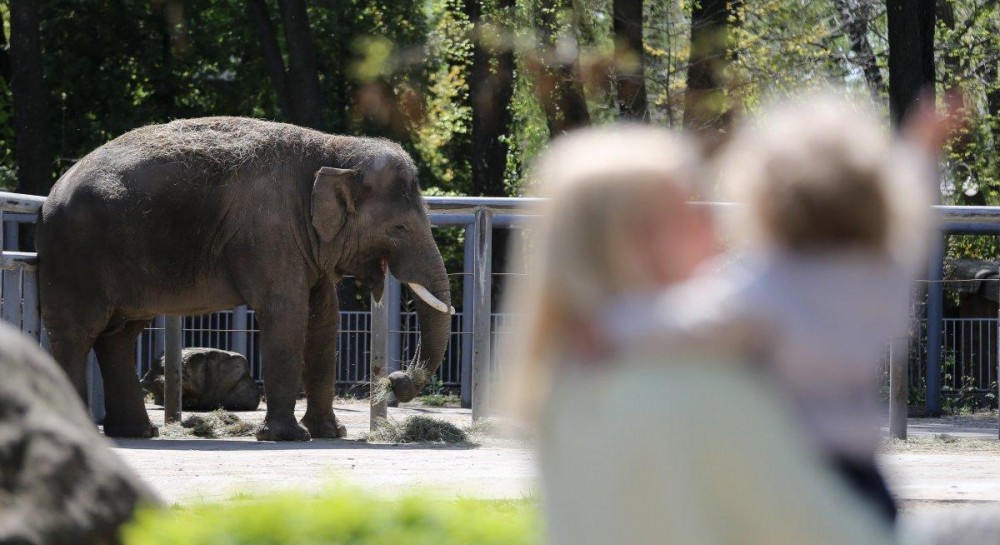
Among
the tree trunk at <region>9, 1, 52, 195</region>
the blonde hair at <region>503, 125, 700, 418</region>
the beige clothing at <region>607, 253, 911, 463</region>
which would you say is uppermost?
the tree trunk at <region>9, 1, 52, 195</region>

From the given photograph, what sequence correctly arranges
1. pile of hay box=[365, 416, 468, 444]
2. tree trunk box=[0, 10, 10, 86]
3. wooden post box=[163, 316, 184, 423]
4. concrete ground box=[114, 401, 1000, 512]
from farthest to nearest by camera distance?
tree trunk box=[0, 10, 10, 86], wooden post box=[163, 316, 184, 423], pile of hay box=[365, 416, 468, 444], concrete ground box=[114, 401, 1000, 512]

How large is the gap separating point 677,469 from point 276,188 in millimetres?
9723

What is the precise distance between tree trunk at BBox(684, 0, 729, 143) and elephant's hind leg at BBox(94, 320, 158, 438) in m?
11.4

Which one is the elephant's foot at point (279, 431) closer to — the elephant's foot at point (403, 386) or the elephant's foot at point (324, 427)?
the elephant's foot at point (324, 427)

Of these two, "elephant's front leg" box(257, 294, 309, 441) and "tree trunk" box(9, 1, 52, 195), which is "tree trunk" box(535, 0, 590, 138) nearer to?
"tree trunk" box(9, 1, 52, 195)

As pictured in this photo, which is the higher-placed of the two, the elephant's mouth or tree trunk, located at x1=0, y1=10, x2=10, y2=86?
tree trunk, located at x1=0, y1=10, x2=10, y2=86

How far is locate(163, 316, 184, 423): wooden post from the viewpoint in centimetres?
1352

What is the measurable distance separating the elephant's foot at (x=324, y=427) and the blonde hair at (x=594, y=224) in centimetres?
1001

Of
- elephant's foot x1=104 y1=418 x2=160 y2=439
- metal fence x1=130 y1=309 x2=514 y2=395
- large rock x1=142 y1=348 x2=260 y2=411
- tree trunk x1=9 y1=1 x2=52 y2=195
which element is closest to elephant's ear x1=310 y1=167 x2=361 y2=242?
elephant's foot x1=104 y1=418 x2=160 y2=439

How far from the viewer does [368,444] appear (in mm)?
11352

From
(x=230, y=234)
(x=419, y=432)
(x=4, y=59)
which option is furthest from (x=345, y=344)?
(x=4, y=59)

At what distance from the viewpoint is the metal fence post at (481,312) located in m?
12.5

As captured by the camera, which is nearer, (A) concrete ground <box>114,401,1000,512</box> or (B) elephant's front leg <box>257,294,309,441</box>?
(A) concrete ground <box>114,401,1000,512</box>

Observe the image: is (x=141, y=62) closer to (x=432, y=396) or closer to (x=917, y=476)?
(x=432, y=396)
